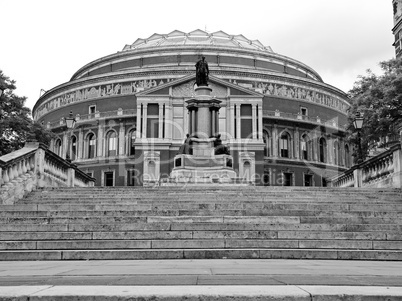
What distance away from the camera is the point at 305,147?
6247 centimetres

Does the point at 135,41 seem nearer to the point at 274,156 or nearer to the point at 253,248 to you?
the point at 274,156

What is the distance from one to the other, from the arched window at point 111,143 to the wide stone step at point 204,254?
5164 cm

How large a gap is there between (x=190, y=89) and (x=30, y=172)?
1426 inches

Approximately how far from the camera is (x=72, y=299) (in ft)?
13.9

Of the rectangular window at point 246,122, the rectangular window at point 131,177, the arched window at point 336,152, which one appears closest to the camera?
the rectangular window at point 246,122

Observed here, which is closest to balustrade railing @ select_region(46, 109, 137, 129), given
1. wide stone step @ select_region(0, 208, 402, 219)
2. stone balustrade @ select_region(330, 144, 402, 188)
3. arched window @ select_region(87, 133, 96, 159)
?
arched window @ select_region(87, 133, 96, 159)

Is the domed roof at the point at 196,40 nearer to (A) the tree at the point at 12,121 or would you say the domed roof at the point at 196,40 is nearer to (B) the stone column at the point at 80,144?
(B) the stone column at the point at 80,144

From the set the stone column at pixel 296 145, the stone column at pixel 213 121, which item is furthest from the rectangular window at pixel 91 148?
the stone column at pixel 213 121

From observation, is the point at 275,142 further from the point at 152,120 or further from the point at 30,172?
the point at 30,172

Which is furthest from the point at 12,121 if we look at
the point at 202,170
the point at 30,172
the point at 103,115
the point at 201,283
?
the point at 201,283

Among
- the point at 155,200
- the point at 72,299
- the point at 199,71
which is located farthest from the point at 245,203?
the point at 199,71

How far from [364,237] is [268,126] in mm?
50598

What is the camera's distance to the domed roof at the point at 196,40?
74.2m

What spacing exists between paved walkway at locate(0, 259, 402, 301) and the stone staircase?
2167 mm
